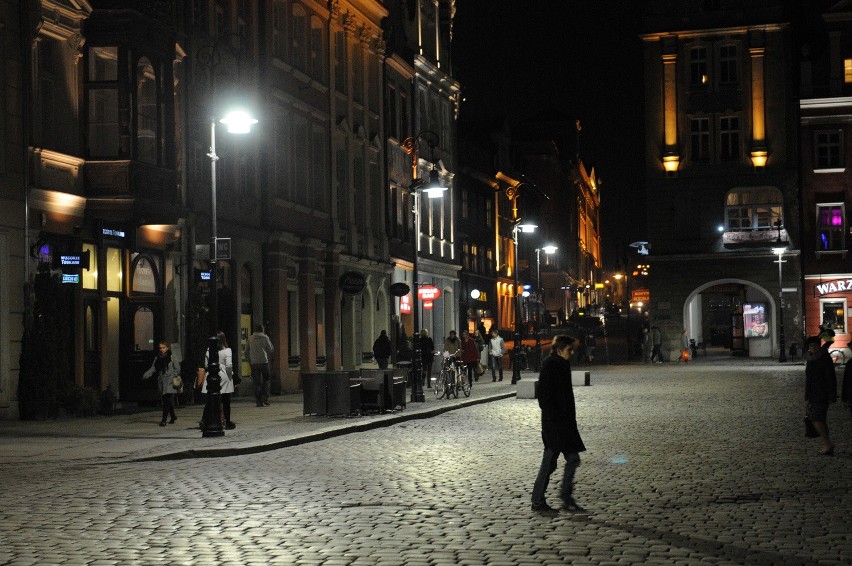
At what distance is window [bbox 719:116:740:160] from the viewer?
6962 cm

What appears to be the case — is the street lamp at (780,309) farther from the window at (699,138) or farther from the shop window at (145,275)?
the shop window at (145,275)

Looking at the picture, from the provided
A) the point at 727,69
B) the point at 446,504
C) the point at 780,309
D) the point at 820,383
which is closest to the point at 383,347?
the point at 820,383

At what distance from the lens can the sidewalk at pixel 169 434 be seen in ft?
65.3

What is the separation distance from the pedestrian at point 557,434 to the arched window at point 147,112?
19.7 metres

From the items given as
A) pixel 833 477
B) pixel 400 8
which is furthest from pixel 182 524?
pixel 400 8

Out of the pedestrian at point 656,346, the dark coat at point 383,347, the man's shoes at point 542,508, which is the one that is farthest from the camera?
the pedestrian at point 656,346

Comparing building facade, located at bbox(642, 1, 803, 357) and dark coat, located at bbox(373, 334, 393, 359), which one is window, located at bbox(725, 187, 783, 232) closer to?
building facade, located at bbox(642, 1, 803, 357)

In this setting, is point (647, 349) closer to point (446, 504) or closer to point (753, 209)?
point (753, 209)

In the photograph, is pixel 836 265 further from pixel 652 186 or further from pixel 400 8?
pixel 400 8

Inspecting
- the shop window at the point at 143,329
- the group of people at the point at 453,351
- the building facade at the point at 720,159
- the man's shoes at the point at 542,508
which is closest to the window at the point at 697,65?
the building facade at the point at 720,159

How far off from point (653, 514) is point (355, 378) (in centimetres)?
1658

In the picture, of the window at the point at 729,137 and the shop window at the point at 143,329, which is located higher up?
the window at the point at 729,137

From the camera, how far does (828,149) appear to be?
6838 centimetres

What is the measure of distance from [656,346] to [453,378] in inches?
1291
